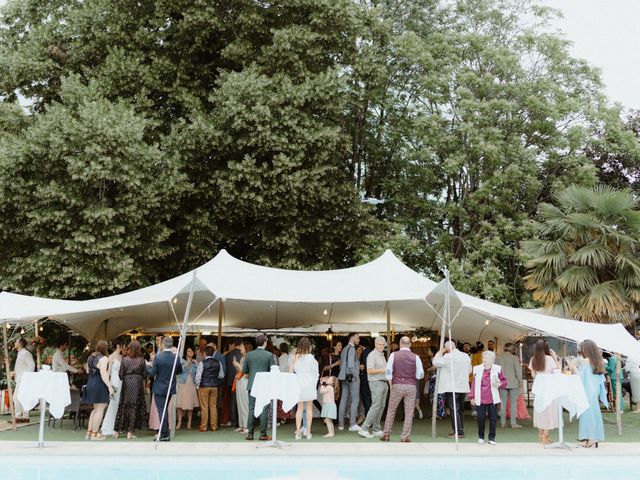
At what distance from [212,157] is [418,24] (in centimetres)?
1076

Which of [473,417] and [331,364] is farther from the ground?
[331,364]

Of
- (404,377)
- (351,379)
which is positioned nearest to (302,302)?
(351,379)

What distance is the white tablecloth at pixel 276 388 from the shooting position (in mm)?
11211

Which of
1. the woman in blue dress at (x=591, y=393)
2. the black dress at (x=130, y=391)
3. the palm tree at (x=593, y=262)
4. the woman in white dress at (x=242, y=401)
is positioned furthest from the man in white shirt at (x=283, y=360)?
the palm tree at (x=593, y=262)

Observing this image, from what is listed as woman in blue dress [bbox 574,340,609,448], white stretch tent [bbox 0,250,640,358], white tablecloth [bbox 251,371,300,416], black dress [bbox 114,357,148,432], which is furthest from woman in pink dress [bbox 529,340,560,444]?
black dress [bbox 114,357,148,432]

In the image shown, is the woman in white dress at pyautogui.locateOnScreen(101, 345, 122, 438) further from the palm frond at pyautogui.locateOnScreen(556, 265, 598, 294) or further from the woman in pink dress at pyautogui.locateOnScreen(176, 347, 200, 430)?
the palm frond at pyautogui.locateOnScreen(556, 265, 598, 294)

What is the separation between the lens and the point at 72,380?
16.5m

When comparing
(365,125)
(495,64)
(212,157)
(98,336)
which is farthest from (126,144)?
(495,64)

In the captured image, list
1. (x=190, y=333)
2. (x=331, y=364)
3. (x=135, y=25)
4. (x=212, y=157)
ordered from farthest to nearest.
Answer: (x=190, y=333), (x=135, y=25), (x=212, y=157), (x=331, y=364)

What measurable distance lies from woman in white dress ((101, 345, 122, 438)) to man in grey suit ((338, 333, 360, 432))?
3959 millimetres

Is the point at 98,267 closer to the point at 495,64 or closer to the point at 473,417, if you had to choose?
the point at 473,417

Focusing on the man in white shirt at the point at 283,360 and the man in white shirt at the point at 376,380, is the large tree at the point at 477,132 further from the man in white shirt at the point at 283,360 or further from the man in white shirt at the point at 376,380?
the man in white shirt at the point at 376,380
